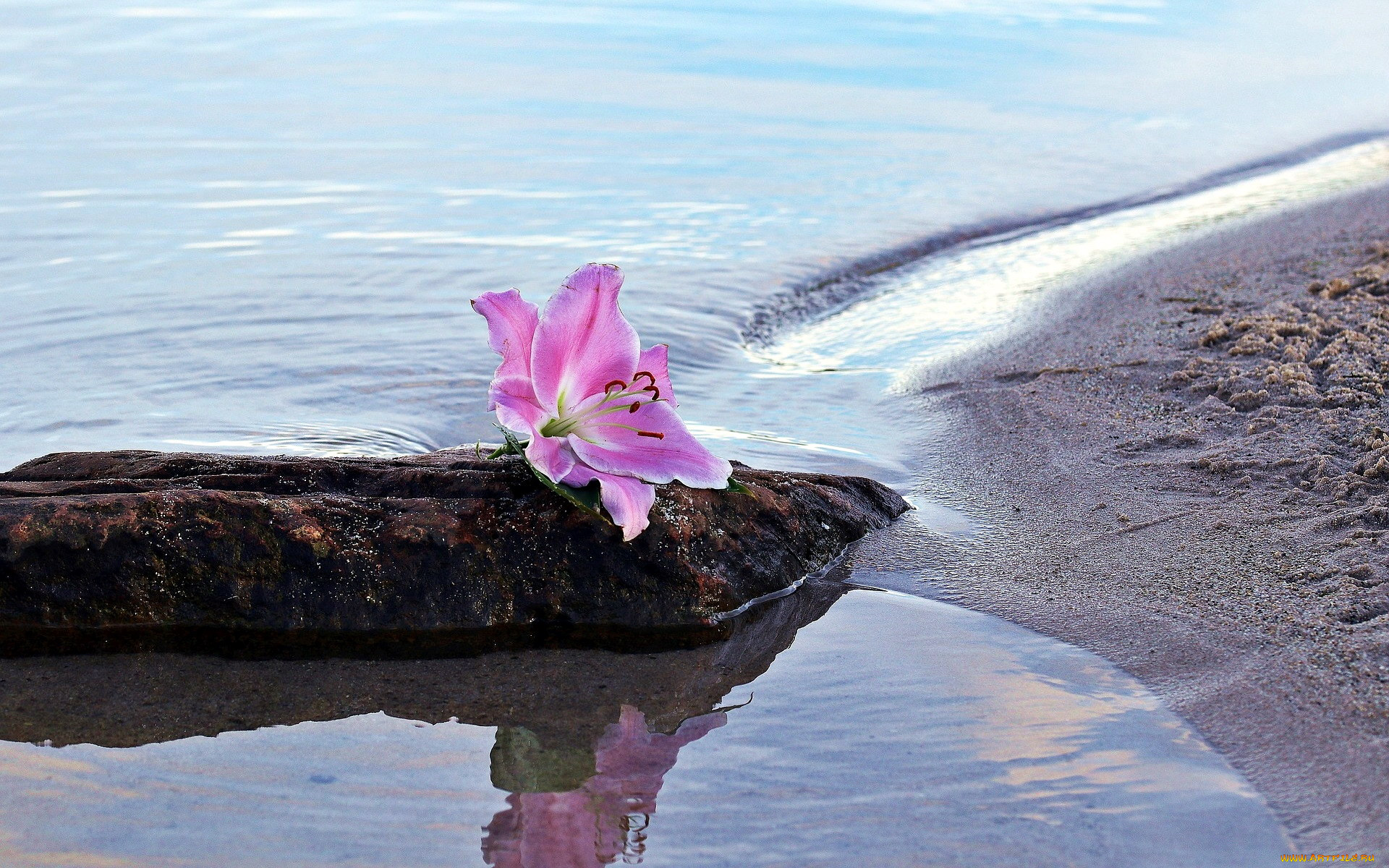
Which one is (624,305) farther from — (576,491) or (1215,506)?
(576,491)

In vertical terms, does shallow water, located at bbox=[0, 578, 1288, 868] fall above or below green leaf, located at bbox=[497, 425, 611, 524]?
below

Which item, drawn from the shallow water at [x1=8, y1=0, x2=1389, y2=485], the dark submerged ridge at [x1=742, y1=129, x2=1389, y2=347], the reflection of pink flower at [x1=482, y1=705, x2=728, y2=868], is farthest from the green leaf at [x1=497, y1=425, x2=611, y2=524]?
the dark submerged ridge at [x1=742, y1=129, x2=1389, y2=347]

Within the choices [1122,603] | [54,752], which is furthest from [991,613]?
[54,752]

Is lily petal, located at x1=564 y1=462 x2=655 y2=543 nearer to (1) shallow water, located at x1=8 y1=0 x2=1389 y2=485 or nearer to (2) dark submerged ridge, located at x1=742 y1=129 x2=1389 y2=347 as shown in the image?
(1) shallow water, located at x1=8 y1=0 x2=1389 y2=485

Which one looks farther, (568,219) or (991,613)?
(568,219)

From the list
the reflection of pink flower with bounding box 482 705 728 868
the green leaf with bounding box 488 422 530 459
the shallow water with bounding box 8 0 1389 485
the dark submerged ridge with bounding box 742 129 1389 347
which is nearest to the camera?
the reflection of pink flower with bounding box 482 705 728 868

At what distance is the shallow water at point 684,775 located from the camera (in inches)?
74.6

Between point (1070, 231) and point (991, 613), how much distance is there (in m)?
5.55

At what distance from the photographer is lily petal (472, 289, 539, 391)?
2332 millimetres

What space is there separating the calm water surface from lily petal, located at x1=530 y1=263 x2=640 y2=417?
541 millimetres

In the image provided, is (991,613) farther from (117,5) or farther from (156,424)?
(117,5)

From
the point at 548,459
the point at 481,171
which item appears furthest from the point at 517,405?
the point at 481,171

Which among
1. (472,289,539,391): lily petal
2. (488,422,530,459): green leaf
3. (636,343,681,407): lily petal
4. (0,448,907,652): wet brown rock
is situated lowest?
(0,448,907,652): wet brown rock

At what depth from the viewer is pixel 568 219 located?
7.55m
